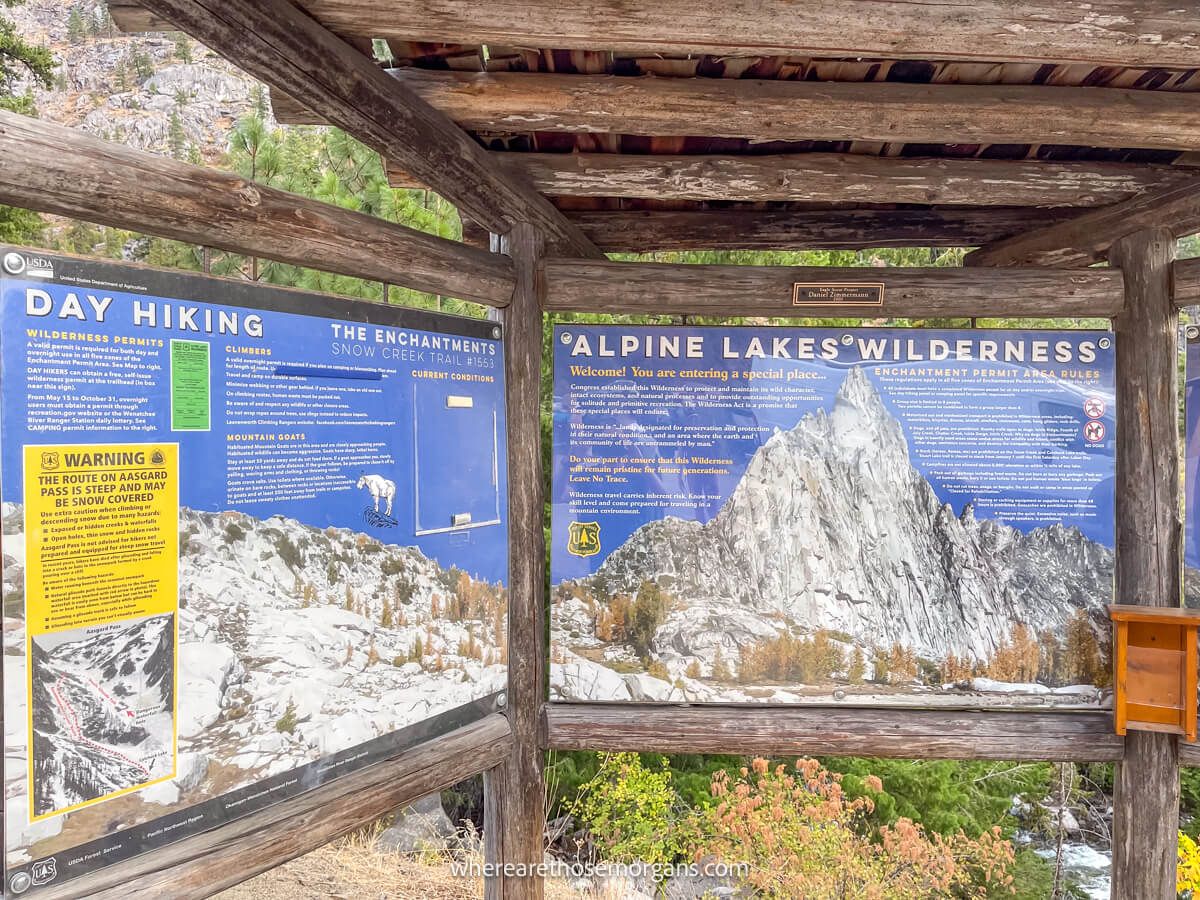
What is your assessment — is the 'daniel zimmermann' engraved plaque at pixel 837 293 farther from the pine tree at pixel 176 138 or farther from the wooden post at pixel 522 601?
the pine tree at pixel 176 138

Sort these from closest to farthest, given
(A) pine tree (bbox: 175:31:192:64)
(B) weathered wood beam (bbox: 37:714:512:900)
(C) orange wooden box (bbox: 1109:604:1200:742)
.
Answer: (B) weathered wood beam (bbox: 37:714:512:900), (C) orange wooden box (bbox: 1109:604:1200:742), (A) pine tree (bbox: 175:31:192:64)

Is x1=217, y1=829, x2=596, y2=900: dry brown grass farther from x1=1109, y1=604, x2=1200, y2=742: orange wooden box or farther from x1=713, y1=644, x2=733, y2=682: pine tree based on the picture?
x1=1109, y1=604, x2=1200, y2=742: orange wooden box

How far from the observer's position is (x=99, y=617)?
1870 mm

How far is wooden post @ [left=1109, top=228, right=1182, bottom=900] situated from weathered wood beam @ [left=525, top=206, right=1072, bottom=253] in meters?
0.78

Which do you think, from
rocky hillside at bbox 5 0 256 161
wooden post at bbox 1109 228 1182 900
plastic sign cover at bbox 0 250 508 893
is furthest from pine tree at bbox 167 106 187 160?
wooden post at bbox 1109 228 1182 900

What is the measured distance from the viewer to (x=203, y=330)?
208cm

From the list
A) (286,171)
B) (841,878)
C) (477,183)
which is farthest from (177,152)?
(841,878)

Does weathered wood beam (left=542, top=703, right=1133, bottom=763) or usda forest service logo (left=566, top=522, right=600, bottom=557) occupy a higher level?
usda forest service logo (left=566, top=522, right=600, bottom=557)

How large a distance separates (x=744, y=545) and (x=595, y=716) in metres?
1.00

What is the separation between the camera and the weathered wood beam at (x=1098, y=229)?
9.95 ft

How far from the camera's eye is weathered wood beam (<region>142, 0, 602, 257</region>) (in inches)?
77.0

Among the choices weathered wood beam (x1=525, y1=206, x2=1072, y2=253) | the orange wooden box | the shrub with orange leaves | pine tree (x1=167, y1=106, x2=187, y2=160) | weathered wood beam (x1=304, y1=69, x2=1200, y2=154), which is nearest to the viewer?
weathered wood beam (x1=304, y1=69, x2=1200, y2=154)

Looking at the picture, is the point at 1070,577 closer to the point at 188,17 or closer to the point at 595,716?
the point at 595,716

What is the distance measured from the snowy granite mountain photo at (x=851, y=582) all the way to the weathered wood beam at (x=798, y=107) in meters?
1.04
